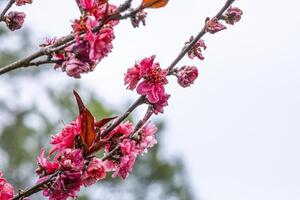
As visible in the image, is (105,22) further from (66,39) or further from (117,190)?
(117,190)

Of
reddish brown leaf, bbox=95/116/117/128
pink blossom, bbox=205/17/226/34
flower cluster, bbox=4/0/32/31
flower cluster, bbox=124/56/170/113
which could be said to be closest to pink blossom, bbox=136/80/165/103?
flower cluster, bbox=124/56/170/113

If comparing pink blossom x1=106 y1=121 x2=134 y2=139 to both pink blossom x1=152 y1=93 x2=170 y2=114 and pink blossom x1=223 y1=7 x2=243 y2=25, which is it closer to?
pink blossom x1=152 y1=93 x2=170 y2=114

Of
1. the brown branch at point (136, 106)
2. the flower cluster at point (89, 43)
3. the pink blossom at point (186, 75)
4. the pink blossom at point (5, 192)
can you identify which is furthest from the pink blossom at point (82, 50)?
the pink blossom at point (5, 192)

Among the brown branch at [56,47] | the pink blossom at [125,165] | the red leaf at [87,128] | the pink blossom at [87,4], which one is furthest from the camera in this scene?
the pink blossom at [125,165]

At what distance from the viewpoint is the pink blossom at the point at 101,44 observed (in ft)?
6.01

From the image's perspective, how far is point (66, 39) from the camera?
6.09 feet

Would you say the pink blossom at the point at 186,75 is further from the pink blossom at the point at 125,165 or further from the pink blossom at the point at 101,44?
the pink blossom at the point at 101,44

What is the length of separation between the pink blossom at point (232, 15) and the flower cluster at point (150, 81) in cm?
26

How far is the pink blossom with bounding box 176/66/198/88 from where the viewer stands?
2.19 meters

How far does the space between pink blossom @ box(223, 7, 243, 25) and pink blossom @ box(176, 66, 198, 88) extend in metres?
0.18

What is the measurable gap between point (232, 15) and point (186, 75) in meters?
0.23

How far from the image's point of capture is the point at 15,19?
226 cm

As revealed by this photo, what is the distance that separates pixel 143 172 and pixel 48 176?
22.0m

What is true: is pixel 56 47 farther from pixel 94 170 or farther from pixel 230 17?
pixel 230 17
